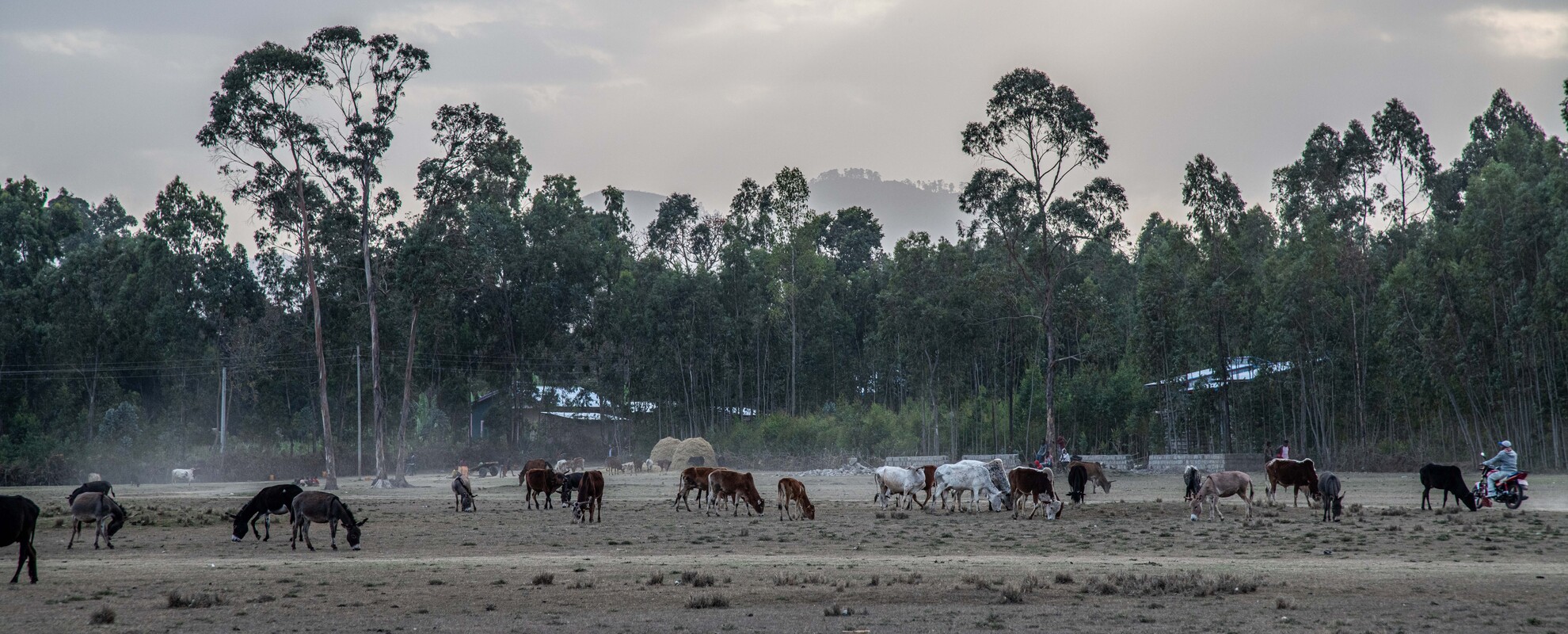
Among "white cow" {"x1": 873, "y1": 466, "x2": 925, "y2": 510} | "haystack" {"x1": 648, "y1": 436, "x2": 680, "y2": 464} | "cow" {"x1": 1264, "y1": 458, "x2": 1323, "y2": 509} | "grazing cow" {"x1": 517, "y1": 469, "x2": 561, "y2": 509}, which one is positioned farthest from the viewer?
"haystack" {"x1": 648, "y1": 436, "x2": 680, "y2": 464}

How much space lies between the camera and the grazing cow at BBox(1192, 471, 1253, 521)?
26.5 m

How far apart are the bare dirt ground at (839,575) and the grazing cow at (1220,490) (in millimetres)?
525

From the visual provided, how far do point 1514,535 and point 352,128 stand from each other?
50.9 metres

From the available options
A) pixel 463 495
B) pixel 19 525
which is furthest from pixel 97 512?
pixel 463 495

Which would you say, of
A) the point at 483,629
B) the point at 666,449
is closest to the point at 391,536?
the point at 483,629

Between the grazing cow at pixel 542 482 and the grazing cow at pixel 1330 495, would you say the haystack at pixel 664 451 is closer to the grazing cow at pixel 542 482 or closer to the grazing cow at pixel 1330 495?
the grazing cow at pixel 542 482

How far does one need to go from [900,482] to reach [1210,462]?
25.4 meters

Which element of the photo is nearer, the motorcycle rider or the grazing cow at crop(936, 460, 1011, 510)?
the motorcycle rider

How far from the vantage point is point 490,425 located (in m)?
93.9

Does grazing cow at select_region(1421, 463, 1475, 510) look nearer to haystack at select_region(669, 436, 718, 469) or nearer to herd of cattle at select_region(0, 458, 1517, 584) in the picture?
herd of cattle at select_region(0, 458, 1517, 584)

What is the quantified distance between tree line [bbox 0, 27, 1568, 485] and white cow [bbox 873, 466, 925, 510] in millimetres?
22014

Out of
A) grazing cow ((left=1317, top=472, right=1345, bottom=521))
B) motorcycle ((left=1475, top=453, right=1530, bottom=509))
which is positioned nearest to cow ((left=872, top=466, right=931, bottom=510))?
grazing cow ((left=1317, top=472, right=1345, bottom=521))

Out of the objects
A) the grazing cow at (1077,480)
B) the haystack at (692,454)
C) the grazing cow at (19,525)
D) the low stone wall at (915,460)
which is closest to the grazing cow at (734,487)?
the grazing cow at (1077,480)

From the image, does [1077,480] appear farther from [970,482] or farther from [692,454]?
[692,454]
